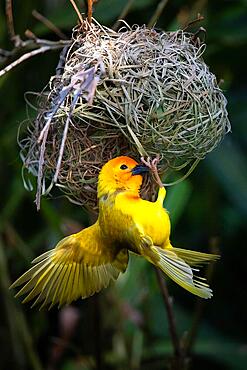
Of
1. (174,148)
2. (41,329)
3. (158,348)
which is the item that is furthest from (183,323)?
(174,148)

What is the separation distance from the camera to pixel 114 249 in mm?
1553

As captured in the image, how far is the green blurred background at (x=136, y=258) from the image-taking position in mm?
2492

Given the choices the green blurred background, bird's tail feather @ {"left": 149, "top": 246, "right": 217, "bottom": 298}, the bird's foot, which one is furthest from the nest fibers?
the green blurred background

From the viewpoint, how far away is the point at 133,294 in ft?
8.22

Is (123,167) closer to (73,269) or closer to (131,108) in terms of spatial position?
(131,108)

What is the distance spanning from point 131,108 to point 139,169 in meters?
0.12

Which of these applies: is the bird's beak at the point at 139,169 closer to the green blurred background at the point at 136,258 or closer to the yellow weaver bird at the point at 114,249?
Answer: the yellow weaver bird at the point at 114,249

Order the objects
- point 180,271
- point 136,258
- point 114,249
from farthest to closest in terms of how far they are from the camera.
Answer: point 136,258
point 114,249
point 180,271

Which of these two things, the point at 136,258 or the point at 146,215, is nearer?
the point at 146,215

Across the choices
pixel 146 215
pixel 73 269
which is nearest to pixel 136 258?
pixel 73 269

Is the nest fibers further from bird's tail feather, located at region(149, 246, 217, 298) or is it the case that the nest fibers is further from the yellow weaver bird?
bird's tail feather, located at region(149, 246, 217, 298)

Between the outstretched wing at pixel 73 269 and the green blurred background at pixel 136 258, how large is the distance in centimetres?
55

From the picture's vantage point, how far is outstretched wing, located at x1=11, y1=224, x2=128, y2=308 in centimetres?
153

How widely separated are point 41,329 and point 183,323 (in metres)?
0.51
